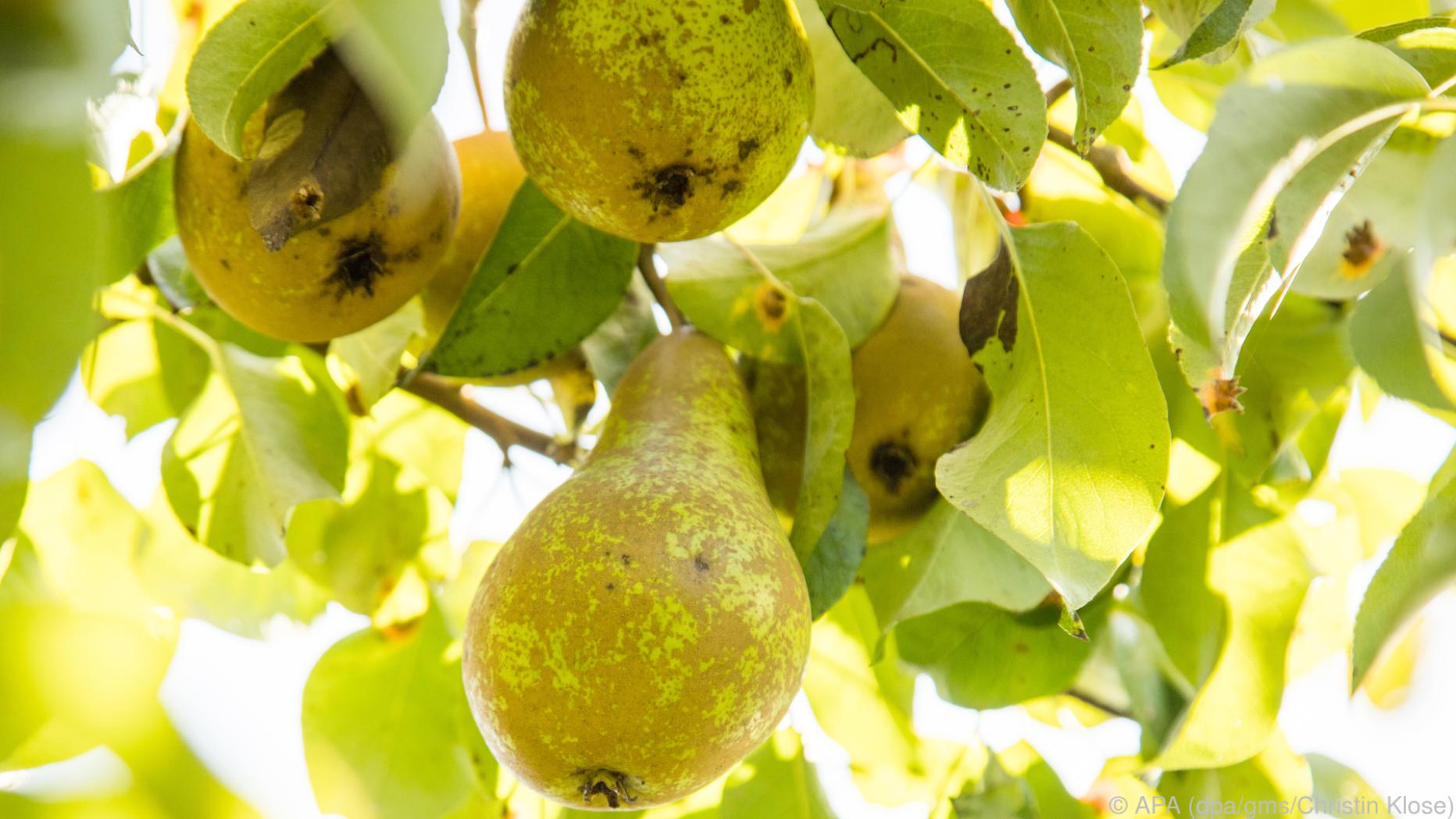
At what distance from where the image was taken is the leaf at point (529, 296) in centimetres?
101


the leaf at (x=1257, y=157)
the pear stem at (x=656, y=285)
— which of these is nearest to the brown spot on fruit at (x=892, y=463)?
the pear stem at (x=656, y=285)

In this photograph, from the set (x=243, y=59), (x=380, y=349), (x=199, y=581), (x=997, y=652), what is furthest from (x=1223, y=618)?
(x=199, y=581)

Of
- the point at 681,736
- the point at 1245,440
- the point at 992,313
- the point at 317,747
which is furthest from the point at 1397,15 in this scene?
the point at 317,747

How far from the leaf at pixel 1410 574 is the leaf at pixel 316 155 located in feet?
2.07

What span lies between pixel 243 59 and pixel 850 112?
58cm

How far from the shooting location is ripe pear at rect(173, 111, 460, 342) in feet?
2.82

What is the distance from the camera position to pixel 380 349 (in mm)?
1104

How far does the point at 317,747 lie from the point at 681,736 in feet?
2.16

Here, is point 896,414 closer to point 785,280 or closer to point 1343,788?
point 785,280

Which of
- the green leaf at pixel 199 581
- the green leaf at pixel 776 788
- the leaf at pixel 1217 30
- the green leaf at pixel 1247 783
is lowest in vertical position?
the green leaf at pixel 1247 783

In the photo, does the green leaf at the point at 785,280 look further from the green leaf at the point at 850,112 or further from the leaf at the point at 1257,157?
the leaf at the point at 1257,157

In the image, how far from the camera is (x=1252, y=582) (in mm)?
1123

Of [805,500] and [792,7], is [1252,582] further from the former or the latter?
[792,7]

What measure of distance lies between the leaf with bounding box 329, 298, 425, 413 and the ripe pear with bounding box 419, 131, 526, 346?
0.02m
